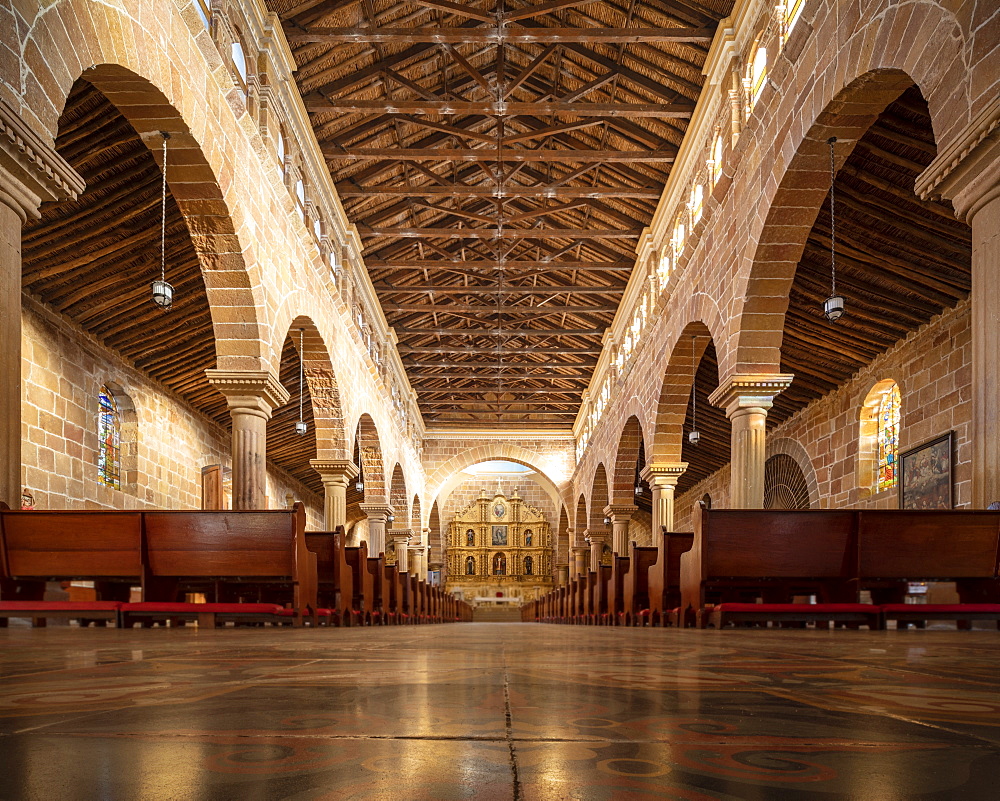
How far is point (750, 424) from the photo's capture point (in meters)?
10.8

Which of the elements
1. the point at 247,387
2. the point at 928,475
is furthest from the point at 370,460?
the point at 928,475

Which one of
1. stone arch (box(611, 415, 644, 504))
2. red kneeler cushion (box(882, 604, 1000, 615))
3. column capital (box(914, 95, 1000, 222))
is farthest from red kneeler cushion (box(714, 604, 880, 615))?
stone arch (box(611, 415, 644, 504))

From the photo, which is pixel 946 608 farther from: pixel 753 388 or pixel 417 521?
pixel 417 521

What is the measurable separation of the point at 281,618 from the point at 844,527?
4.61 metres

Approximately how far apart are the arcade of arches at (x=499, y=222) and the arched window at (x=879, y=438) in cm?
6

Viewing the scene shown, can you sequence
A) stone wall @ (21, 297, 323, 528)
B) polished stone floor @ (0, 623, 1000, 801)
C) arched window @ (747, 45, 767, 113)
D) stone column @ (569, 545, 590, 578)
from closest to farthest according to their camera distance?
polished stone floor @ (0, 623, 1000, 801) → arched window @ (747, 45, 767, 113) → stone wall @ (21, 297, 323, 528) → stone column @ (569, 545, 590, 578)

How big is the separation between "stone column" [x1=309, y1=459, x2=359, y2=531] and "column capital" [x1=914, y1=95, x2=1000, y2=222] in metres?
11.8

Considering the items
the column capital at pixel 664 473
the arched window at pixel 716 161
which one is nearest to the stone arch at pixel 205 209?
the arched window at pixel 716 161

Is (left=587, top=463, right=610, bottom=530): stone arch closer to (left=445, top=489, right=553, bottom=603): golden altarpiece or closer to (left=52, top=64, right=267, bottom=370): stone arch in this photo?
(left=445, top=489, right=553, bottom=603): golden altarpiece

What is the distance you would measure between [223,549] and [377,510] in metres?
14.6

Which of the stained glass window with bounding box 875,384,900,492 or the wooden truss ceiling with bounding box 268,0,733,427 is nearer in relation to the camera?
the wooden truss ceiling with bounding box 268,0,733,427

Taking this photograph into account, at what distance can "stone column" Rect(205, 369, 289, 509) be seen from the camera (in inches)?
412

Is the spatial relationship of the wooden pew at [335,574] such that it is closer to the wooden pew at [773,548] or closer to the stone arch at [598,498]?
the wooden pew at [773,548]

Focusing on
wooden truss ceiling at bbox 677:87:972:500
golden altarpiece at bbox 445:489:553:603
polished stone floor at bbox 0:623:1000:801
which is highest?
wooden truss ceiling at bbox 677:87:972:500
